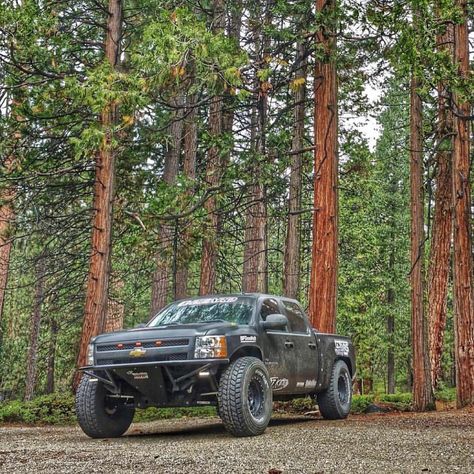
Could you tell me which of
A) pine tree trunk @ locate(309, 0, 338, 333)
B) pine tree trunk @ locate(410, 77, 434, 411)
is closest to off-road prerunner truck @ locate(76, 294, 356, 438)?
pine tree trunk @ locate(309, 0, 338, 333)

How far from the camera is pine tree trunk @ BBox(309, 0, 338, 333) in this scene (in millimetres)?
Answer: 14711

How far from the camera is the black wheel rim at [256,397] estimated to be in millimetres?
9133

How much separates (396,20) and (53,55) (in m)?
7.06

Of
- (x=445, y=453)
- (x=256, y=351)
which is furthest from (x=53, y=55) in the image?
(x=445, y=453)

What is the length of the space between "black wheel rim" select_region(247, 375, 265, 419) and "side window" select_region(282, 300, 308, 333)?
201cm

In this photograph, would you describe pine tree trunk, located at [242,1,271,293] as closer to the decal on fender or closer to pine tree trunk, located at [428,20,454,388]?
pine tree trunk, located at [428,20,454,388]

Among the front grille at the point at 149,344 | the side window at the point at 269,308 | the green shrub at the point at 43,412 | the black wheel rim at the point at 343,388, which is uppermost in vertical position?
the side window at the point at 269,308

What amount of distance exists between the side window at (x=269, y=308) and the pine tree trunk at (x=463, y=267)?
532 cm

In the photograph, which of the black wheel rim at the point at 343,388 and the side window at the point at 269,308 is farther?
the black wheel rim at the point at 343,388

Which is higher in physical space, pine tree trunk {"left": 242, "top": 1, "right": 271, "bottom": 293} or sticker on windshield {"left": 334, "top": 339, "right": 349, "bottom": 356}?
pine tree trunk {"left": 242, "top": 1, "right": 271, "bottom": 293}

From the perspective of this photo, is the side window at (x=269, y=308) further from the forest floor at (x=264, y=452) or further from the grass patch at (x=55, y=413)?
the grass patch at (x=55, y=413)

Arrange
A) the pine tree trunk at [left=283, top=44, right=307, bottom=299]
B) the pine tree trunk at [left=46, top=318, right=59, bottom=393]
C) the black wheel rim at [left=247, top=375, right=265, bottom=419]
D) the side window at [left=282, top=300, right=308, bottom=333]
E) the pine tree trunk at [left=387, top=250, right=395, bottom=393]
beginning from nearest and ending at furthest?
the black wheel rim at [left=247, top=375, right=265, bottom=419]
the side window at [left=282, top=300, right=308, bottom=333]
the pine tree trunk at [left=283, top=44, right=307, bottom=299]
the pine tree trunk at [left=46, top=318, right=59, bottom=393]
the pine tree trunk at [left=387, top=250, right=395, bottom=393]

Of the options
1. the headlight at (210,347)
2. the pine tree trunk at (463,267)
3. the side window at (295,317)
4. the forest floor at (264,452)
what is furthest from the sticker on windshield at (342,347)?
the headlight at (210,347)

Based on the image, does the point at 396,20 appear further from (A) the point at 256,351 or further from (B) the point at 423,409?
(B) the point at 423,409
